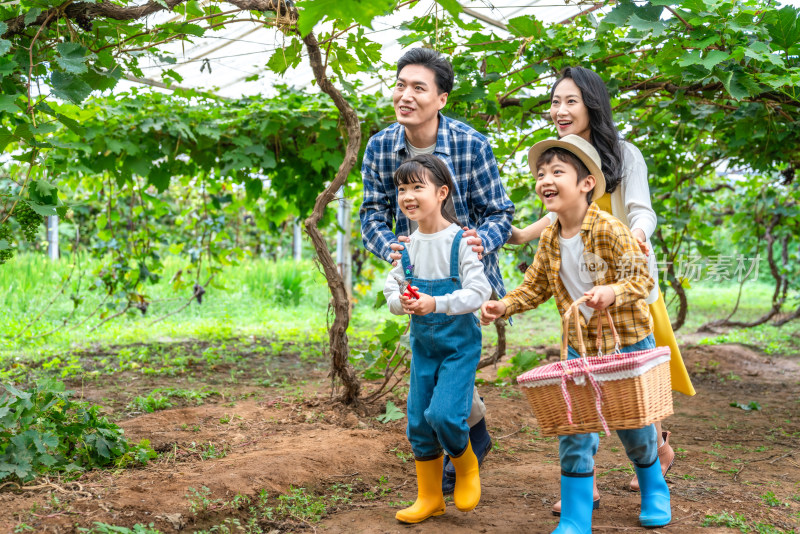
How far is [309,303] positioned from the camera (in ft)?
32.8

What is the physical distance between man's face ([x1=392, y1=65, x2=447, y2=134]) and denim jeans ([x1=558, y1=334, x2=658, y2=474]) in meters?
0.96

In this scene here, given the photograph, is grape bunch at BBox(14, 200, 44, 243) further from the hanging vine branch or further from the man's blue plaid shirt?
the man's blue plaid shirt

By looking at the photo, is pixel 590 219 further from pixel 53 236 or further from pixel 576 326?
pixel 53 236

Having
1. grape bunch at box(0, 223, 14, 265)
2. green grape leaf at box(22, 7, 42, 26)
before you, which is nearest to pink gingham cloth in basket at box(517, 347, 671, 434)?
grape bunch at box(0, 223, 14, 265)

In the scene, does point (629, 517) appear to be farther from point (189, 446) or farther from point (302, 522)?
point (189, 446)

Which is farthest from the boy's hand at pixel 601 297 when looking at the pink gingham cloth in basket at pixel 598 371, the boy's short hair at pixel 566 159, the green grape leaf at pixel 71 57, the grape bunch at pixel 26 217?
the grape bunch at pixel 26 217

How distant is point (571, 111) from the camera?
2461 millimetres

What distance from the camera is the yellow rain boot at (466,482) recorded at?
2.34m

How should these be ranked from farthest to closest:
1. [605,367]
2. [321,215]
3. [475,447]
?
1. [321,215]
2. [475,447]
3. [605,367]

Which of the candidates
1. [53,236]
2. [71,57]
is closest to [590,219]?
[71,57]

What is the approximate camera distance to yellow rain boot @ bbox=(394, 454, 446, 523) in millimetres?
2352

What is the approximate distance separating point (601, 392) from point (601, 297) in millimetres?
281

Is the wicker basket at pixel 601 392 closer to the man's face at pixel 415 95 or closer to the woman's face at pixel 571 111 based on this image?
the woman's face at pixel 571 111

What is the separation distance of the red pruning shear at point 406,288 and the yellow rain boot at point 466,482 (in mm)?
567
